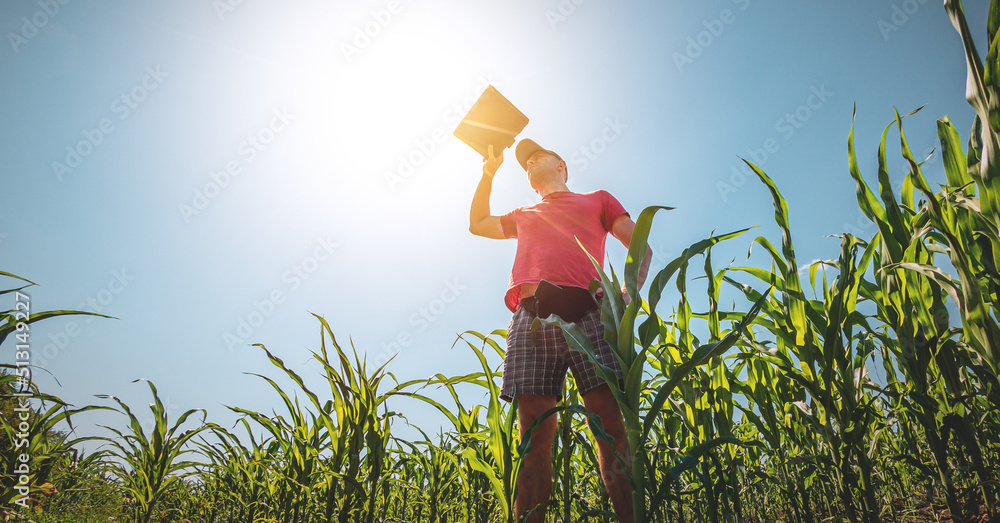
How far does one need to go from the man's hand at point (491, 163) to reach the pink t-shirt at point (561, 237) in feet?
1.08

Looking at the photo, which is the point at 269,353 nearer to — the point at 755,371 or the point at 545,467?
the point at 545,467

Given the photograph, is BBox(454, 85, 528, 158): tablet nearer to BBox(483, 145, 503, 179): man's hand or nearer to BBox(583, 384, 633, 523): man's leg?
BBox(483, 145, 503, 179): man's hand

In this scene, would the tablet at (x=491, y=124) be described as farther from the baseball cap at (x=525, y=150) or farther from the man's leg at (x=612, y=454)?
the man's leg at (x=612, y=454)

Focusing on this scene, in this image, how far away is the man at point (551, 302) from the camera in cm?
130

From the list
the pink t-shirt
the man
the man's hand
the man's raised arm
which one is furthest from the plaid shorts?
the man's hand

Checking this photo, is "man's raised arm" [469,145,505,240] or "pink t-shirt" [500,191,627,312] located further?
"man's raised arm" [469,145,505,240]

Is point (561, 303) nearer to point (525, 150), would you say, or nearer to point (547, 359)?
point (547, 359)

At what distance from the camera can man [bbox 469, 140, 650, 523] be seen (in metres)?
1.30

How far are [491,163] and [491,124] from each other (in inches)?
8.0

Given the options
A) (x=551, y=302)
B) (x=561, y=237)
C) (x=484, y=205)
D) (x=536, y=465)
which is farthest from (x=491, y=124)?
(x=536, y=465)

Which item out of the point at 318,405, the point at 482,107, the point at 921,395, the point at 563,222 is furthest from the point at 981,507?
the point at 482,107

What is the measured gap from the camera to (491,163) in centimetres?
219

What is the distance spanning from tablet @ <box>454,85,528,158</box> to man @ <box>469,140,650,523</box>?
85 mm

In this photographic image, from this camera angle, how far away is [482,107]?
2064 mm
